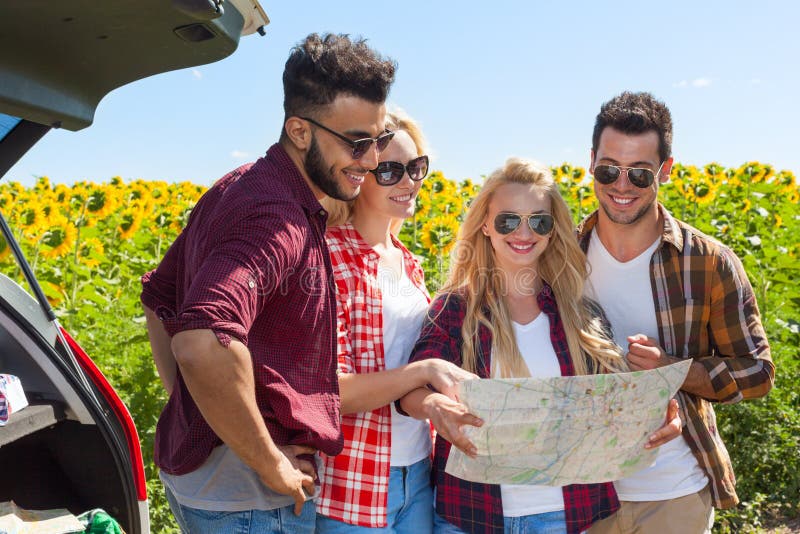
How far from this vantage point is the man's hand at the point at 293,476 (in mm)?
1912

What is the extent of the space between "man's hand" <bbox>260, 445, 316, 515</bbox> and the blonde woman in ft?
1.20

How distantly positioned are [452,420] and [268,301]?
22.7 inches

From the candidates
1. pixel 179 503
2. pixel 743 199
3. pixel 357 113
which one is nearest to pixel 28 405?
pixel 179 503

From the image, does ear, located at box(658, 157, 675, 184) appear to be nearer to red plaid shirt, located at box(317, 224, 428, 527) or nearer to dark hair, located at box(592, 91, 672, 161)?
dark hair, located at box(592, 91, 672, 161)

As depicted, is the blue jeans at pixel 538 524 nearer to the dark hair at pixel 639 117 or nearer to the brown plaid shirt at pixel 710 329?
the brown plaid shirt at pixel 710 329

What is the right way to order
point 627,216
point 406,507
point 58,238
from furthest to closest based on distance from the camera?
point 58,238
point 627,216
point 406,507

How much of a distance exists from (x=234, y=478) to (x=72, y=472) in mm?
888

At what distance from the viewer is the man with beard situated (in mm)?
1737

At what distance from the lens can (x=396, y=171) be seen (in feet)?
8.78

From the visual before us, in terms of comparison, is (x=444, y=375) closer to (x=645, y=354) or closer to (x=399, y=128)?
(x=645, y=354)

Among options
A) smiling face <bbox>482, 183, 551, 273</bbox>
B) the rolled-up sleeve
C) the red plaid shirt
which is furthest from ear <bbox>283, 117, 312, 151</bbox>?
the rolled-up sleeve

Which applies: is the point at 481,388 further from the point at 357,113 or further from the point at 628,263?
the point at 628,263

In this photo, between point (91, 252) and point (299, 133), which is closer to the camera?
point (299, 133)

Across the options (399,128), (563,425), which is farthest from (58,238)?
(563,425)
